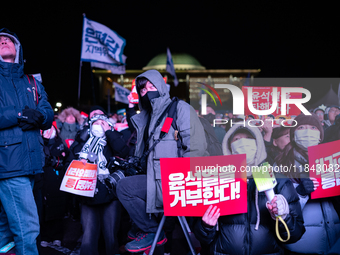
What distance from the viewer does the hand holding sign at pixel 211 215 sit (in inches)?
75.5

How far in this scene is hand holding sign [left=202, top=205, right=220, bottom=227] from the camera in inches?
75.5

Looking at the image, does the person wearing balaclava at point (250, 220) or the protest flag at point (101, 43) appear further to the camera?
the protest flag at point (101, 43)

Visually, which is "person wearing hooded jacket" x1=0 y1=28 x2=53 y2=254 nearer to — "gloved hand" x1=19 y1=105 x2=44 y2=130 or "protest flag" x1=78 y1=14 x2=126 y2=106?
"gloved hand" x1=19 y1=105 x2=44 y2=130

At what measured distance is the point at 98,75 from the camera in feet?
182

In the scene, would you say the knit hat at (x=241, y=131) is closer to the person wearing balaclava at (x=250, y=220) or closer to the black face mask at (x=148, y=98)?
the person wearing balaclava at (x=250, y=220)

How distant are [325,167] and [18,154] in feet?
7.83

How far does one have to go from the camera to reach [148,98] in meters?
2.65

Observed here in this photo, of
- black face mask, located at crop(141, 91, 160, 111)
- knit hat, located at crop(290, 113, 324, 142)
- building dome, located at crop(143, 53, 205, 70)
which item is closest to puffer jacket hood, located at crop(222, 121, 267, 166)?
knit hat, located at crop(290, 113, 324, 142)

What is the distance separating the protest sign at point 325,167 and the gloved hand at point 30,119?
85.2 inches

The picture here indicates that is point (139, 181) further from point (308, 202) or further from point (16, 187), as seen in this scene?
point (308, 202)

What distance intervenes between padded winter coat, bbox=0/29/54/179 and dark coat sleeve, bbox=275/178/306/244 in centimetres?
195

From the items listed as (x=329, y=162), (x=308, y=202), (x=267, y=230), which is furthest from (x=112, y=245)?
(x=329, y=162)

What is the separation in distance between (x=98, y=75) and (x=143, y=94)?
181 ft

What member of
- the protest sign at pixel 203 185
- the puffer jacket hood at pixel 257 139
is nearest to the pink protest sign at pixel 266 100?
the puffer jacket hood at pixel 257 139
